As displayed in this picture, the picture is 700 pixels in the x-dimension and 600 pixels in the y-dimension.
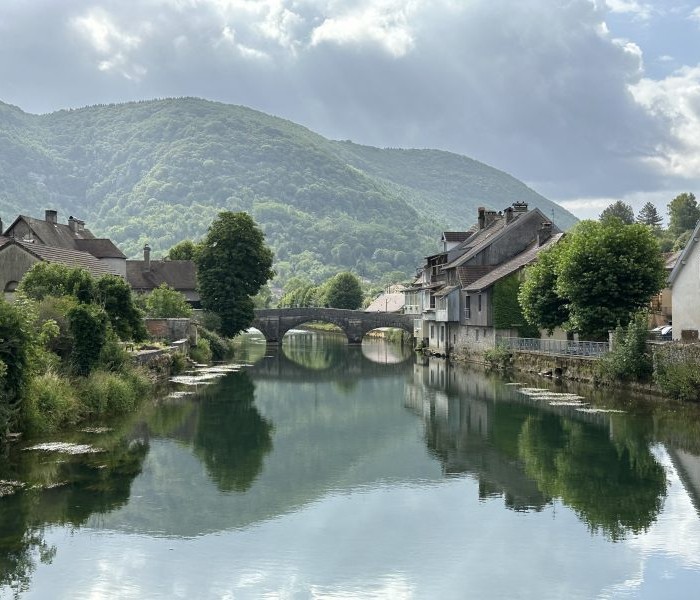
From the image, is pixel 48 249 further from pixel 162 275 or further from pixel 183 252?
pixel 183 252

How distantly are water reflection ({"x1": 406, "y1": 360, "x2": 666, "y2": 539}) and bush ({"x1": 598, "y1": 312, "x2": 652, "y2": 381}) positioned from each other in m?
5.31

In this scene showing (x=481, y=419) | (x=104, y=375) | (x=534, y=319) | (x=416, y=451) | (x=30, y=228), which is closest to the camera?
(x=416, y=451)

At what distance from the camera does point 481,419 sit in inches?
1574

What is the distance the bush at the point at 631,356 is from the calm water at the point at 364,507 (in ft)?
10.3

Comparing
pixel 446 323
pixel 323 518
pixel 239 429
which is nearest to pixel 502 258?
pixel 446 323

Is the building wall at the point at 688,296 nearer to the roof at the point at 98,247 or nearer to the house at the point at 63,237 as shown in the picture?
the house at the point at 63,237

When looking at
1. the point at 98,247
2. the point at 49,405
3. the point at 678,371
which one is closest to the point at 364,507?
the point at 49,405

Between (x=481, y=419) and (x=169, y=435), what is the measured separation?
1426cm

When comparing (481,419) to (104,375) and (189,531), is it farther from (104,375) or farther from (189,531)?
(189,531)

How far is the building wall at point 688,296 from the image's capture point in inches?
1797

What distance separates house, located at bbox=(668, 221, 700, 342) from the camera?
149 ft

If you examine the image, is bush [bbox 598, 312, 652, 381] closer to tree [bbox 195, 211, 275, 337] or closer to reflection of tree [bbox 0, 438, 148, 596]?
reflection of tree [bbox 0, 438, 148, 596]

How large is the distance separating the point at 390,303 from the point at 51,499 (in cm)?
11794

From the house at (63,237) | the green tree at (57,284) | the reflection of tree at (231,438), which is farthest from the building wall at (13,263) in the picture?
the reflection of tree at (231,438)
